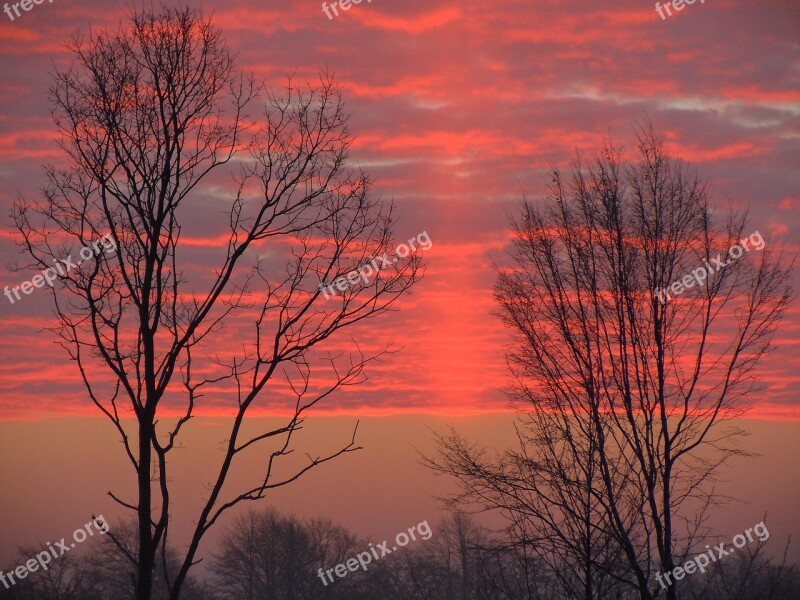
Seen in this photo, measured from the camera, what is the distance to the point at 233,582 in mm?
58688

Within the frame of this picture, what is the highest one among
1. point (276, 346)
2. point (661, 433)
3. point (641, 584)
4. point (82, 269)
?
point (82, 269)

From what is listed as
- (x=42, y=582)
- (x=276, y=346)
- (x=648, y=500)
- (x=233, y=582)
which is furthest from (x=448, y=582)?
(x=276, y=346)

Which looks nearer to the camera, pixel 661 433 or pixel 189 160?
pixel 189 160

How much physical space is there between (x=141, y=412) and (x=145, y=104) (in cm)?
268

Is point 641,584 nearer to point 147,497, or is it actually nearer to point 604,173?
point 604,173

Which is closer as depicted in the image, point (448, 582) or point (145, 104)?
point (145, 104)

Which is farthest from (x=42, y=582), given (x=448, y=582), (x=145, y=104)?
(x=145, y=104)

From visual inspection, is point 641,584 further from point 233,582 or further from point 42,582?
point 233,582

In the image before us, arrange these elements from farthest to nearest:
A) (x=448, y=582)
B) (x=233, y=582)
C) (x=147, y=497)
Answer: (x=233, y=582)
(x=448, y=582)
(x=147, y=497)

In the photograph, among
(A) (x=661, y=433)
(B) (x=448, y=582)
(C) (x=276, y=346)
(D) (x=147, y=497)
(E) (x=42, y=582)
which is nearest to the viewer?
(D) (x=147, y=497)

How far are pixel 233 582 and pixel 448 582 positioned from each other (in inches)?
637

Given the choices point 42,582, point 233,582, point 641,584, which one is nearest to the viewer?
point 641,584

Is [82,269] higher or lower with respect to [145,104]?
lower

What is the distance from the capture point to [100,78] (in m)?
7.27
